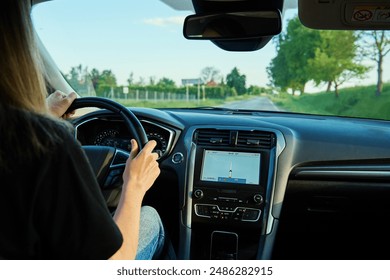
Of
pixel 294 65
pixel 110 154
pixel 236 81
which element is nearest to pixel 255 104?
pixel 236 81

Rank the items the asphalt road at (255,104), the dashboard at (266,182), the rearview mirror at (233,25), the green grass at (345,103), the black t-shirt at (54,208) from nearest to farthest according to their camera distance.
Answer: the black t-shirt at (54,208) → the rearview mirror at (233,25) → the dashboard at (266,182) → the green grass at (345,103) → the asphalt road at (255,104)

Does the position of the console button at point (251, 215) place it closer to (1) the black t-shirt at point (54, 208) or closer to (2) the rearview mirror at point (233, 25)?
(2) the rearview mirror at point (233, 25)

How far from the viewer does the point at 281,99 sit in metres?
4.03

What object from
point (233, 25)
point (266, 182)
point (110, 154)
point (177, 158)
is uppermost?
point (233, 25)

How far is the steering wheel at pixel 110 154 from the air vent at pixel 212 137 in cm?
79

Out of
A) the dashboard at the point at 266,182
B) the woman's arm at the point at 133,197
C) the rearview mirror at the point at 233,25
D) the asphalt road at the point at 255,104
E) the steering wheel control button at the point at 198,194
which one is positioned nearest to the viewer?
the woman's arm at the point at 133,197

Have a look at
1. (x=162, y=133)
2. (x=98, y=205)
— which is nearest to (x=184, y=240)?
(x=162, y=133)

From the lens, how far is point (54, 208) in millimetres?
1251

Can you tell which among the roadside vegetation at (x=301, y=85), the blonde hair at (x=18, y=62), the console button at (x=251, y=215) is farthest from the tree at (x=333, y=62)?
the blonde hair at (x=18, y=62)

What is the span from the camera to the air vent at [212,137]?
145 inches

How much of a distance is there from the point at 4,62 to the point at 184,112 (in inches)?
111

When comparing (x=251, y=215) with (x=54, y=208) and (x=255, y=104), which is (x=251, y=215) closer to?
(x=255, y=104)

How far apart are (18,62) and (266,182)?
8.28ft
